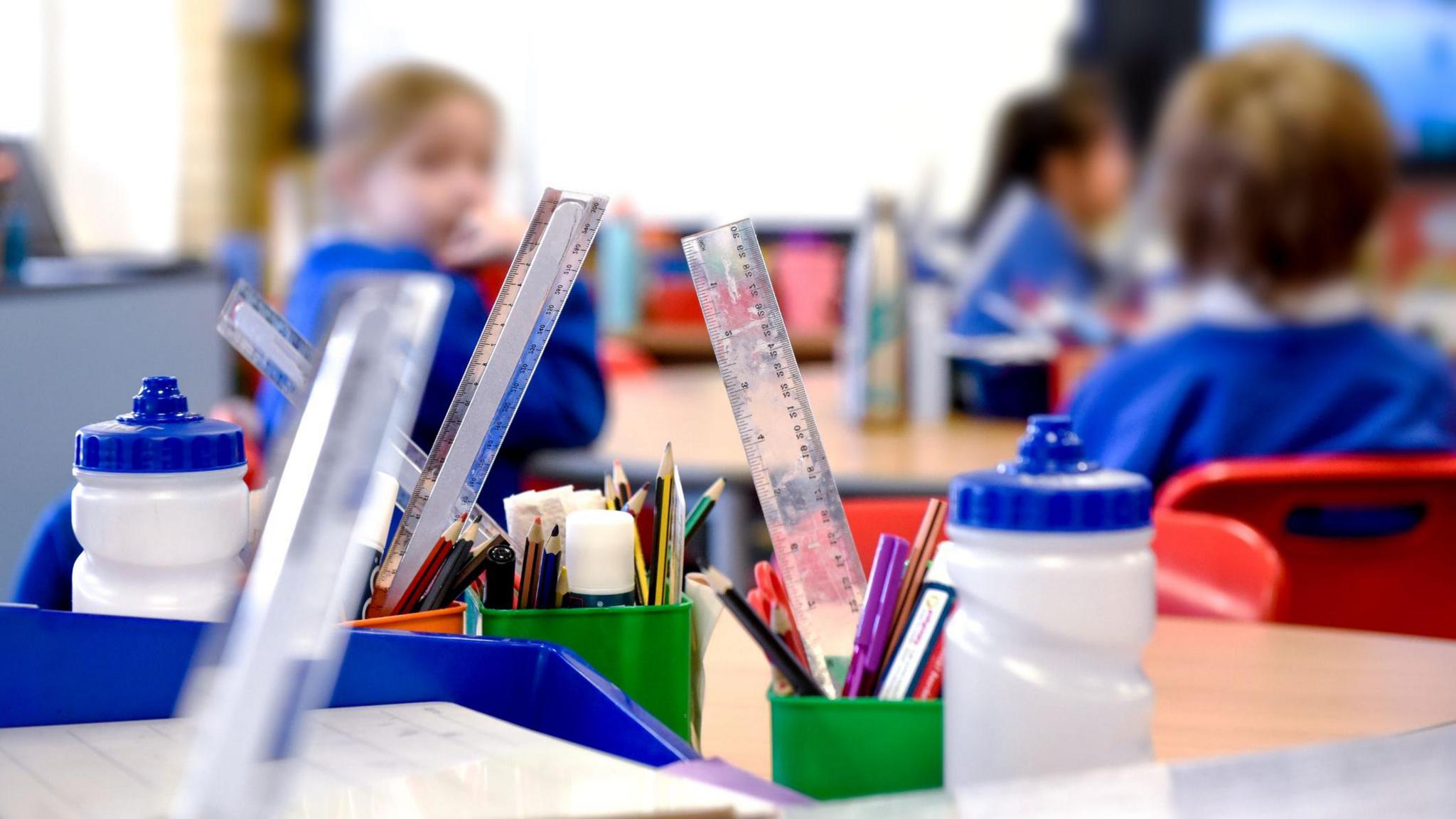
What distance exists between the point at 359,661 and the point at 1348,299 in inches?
56.5

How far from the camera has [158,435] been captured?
60cm

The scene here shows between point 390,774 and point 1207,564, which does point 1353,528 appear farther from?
point 390,774

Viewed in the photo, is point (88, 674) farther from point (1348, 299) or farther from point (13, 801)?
point (1348, 299)

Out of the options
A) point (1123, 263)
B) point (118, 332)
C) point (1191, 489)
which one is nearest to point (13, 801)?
point (118, 332)

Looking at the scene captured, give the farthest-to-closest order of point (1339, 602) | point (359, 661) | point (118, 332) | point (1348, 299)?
point (1348, 299) < point (1339, 602) < point (118, 332) < point (359, 661)

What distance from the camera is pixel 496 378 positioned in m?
0.63

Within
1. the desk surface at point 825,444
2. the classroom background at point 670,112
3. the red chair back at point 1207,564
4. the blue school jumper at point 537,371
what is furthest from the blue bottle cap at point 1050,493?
the classroom background at point 670,112

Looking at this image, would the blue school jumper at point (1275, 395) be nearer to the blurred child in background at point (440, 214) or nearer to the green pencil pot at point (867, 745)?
the blurred child in background at point (440, 214)

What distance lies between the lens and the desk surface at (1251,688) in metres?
0.69

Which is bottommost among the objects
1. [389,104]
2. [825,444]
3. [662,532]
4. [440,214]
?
[825,444]

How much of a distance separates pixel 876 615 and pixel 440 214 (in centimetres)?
169

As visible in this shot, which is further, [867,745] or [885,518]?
[885,518]

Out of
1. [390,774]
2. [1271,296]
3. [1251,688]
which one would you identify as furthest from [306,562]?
[1271,296]

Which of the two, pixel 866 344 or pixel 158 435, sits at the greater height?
pixel 158 435
